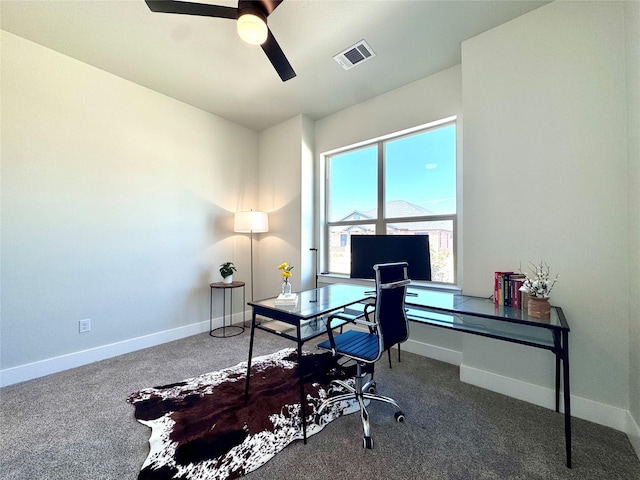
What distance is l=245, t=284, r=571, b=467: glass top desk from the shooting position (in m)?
1.59

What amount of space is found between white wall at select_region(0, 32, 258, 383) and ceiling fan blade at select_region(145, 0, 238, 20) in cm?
173

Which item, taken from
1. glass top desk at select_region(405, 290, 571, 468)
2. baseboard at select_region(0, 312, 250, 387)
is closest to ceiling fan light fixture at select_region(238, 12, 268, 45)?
glass top desk at select_region(405, 290, 571, 468)

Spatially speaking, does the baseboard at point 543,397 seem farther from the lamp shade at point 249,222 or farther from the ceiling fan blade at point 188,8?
the ceiling fan blade at point 188,8

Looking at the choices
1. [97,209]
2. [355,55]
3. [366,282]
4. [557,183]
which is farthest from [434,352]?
[97,209]

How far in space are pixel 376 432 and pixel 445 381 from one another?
980 mm

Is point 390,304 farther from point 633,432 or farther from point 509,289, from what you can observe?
point 633,432

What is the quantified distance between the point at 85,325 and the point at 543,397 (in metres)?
4.23

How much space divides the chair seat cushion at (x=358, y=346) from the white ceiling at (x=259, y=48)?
2.58 meters

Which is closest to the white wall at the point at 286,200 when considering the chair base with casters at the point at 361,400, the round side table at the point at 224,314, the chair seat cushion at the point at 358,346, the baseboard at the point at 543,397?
the round side table at the point at 224,314

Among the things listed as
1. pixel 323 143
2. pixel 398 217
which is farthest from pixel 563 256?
pixel 323 143

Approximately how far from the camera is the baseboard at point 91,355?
2311 millimetres

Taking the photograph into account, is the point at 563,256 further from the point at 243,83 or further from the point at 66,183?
the point at 66,183

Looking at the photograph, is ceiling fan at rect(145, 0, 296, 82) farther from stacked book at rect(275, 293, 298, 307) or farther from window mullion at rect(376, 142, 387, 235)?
window mullion at rect(376, 142, 387, 235)

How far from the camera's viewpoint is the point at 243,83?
3023 mm
